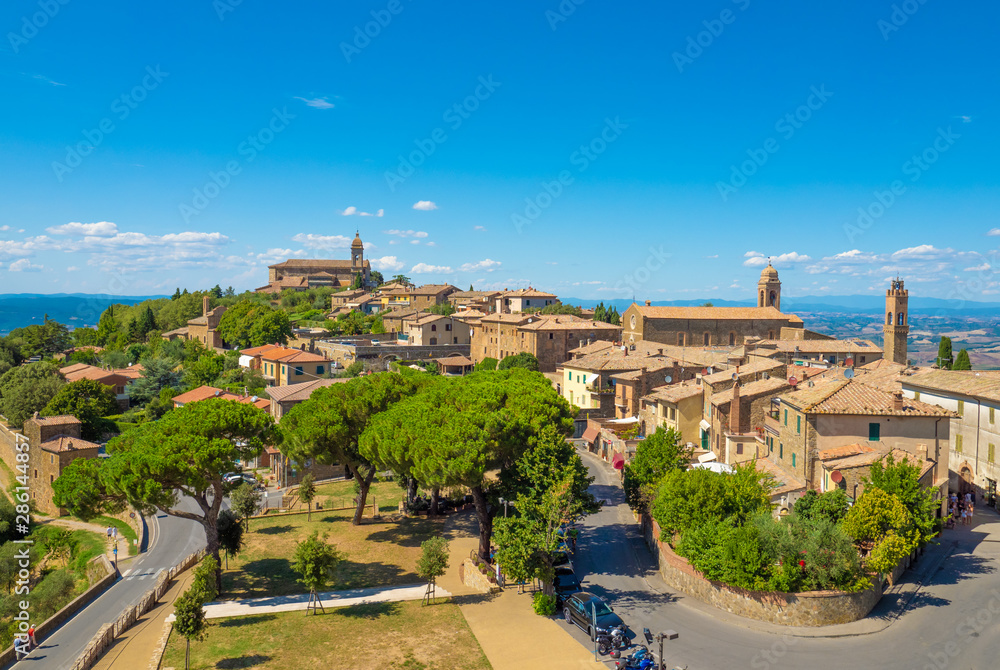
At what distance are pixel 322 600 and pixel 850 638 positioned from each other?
685 inches

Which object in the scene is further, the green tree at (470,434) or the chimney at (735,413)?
the chimney at (735,413)

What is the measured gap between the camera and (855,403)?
28203 millimetres

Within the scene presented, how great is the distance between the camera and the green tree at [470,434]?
79.8ft

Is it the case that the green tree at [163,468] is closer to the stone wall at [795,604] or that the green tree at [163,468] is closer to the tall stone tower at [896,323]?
the stone wall at [795,604]

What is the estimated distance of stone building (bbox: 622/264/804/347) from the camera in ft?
260

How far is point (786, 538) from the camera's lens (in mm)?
20844

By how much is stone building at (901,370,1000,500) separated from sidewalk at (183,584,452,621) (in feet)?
84.6

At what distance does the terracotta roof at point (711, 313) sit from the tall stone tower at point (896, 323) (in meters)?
14.0

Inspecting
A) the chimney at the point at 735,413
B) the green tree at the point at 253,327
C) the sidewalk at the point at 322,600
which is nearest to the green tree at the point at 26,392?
the green tree at the point at 253,327

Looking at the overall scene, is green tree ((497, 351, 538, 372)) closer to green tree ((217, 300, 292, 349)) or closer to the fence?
green tree ((217, 300, 292, 349))

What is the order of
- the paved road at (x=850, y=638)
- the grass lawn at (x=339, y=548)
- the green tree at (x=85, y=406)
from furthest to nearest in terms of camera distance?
1. the green tree at (x=85, y=406)
2. the grass lawn at (x=339, y=548)
3. the paved road at (x=850, y=638)

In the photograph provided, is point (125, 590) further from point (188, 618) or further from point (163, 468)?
point (188, 618)

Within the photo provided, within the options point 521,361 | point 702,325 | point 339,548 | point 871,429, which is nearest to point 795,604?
point 871,429

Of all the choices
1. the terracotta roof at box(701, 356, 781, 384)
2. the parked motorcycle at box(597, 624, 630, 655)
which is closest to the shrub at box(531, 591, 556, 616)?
the parked motorcycle at box(597, 624, 630, 655)
